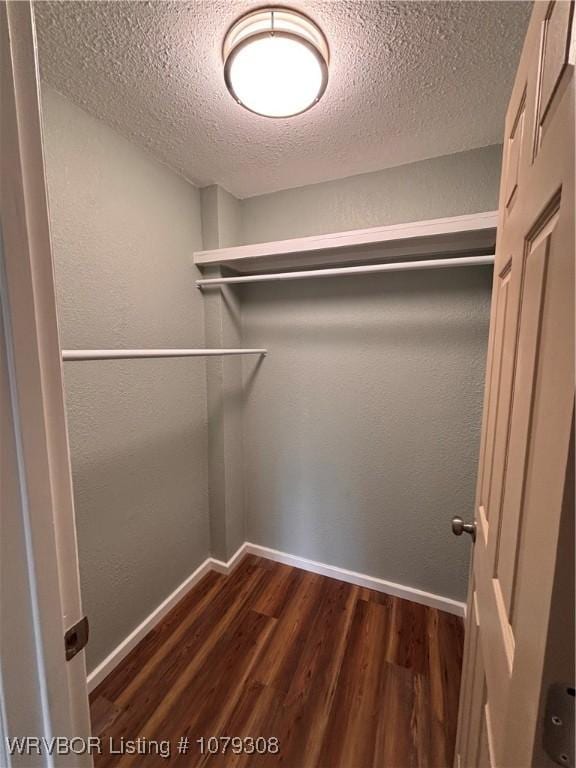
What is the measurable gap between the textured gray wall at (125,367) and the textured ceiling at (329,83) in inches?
8.5

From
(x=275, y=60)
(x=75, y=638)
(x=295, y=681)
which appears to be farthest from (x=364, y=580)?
(x=275, y=60)

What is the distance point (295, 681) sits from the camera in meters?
1.34

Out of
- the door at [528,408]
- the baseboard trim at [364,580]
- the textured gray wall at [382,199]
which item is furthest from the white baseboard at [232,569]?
the textured gray wall at [382,199]

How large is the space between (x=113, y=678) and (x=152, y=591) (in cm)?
34

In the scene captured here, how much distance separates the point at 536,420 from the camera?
459 millimetres

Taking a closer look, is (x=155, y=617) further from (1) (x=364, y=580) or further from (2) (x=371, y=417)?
(2) (x=371, y=417)

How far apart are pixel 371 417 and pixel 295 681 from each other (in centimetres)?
128

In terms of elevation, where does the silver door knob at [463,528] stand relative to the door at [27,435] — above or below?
below

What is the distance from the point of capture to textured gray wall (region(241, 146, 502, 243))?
144 centimetres

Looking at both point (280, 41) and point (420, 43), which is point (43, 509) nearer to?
point (280, 41)

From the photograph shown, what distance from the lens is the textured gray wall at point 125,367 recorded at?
1.21m

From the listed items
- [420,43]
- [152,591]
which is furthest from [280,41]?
[152,591]

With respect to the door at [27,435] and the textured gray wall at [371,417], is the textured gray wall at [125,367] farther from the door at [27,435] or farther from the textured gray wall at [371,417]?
the door at [27,435]

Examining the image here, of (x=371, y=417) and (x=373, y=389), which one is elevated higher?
(x=373, y=389)
